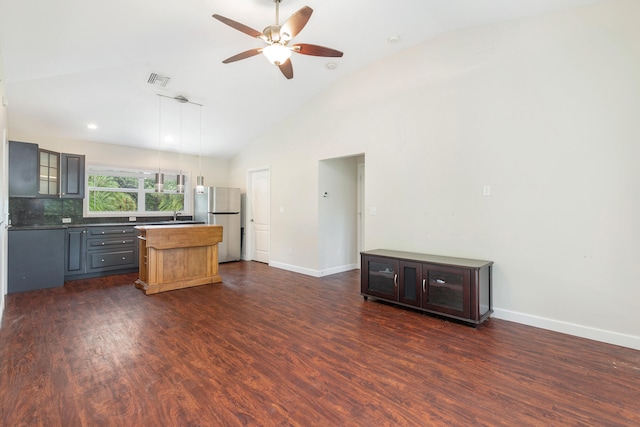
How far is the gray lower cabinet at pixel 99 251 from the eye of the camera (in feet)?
16.0

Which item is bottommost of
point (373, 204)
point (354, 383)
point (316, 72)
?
point (354, 383)

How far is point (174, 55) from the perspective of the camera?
3.54m

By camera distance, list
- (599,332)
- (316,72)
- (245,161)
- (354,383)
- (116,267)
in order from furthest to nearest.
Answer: (245,161) → (116,267) → (316,72) → (599,332) → (354,383)

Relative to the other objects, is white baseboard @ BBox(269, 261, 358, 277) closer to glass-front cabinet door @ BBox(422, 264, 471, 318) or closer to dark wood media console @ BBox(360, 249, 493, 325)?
dark wood media console @ BBox(360, 249, 493, 325)

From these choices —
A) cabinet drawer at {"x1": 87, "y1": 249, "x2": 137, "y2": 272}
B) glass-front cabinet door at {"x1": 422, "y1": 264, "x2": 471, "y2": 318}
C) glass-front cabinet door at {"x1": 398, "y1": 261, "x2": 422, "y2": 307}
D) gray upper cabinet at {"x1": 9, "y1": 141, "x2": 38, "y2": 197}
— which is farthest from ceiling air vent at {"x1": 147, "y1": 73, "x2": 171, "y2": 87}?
glass-front cabinet door at {"x1": 422, "y1": 264, "x2": 471, "y2": 318}

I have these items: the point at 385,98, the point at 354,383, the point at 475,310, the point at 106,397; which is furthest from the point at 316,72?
the point at 106,397

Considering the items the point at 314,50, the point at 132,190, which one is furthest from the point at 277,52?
the point at 132,190

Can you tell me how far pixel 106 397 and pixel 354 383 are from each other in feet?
4.95

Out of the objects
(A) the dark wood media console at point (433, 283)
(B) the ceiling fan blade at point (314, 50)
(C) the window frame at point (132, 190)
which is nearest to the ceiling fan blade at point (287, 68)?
(B) the ceiling fan blade at point (314, 50)

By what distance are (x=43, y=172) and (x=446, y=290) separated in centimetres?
596

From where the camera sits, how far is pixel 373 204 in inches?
168

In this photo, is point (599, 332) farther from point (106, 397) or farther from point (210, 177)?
point (210, 177)

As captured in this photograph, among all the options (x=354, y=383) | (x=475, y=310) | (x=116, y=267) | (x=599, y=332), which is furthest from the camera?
(x=116, y=267)

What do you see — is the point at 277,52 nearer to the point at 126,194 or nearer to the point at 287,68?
the point at 287,68
